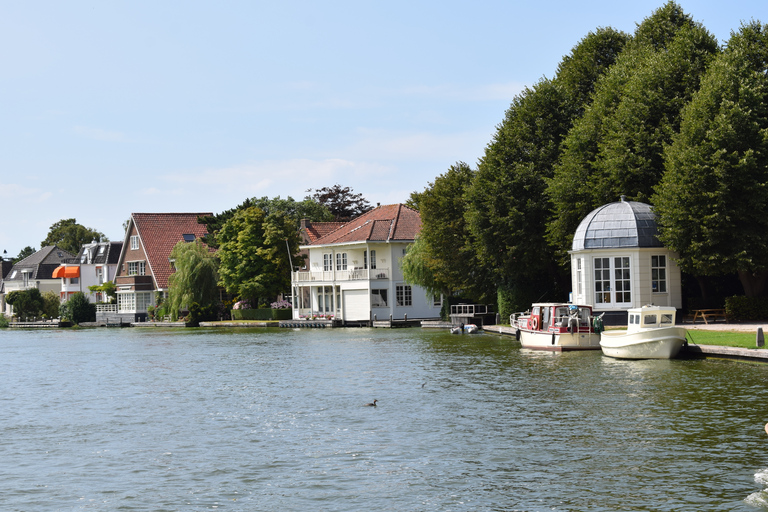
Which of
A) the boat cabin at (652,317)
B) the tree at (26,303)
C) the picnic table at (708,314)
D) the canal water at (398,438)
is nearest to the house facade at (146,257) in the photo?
the tree at (26,303)

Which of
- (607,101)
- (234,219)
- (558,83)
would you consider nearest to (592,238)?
(607,101)

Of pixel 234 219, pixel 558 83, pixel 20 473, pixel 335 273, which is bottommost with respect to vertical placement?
pixel 20 473

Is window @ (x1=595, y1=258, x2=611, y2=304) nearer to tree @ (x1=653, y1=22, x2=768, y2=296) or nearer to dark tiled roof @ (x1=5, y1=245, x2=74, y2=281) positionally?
tree @ (x1=653, y1=22, x2=768, y2=296)

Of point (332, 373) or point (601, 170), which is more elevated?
point (601, 170)

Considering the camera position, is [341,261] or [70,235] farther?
[70,235]

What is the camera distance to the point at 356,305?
75250mm

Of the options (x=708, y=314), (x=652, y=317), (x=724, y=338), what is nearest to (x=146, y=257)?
(x=708, y=314)

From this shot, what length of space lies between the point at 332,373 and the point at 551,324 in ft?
37.8

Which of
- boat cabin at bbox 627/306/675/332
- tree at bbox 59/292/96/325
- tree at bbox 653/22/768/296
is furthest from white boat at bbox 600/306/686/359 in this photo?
tree at bbox 59/292/96/325

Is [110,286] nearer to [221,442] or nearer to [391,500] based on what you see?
[221,442]

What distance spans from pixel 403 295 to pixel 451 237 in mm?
13943

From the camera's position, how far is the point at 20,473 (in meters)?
17.1

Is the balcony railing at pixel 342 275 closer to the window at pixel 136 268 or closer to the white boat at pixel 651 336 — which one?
the window at pixel 136 268

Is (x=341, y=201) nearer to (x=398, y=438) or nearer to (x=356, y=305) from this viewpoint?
(x=356, y=305)
